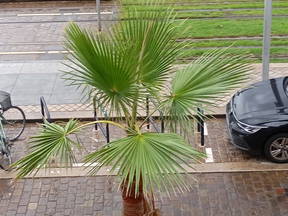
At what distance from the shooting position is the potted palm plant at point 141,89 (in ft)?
20.8

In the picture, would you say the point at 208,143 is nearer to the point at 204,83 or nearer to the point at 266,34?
the point at 266,34

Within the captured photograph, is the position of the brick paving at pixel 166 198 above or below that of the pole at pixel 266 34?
below

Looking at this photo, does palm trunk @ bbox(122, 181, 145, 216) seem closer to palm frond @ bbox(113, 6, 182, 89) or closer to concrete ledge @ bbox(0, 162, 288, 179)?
palm frond @ bbox(113, 6, 182, 89)

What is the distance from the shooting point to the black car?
33.3 feet

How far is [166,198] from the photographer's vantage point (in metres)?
9.57

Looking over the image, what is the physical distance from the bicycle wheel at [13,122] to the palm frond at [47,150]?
4670 millimetres

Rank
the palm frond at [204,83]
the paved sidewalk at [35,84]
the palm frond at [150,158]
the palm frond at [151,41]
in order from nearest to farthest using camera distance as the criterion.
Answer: the palm frond at [150,158]
the palm frond at [151,41]
the palm frond at [204,83]
the paved sidewalk at [35,84]

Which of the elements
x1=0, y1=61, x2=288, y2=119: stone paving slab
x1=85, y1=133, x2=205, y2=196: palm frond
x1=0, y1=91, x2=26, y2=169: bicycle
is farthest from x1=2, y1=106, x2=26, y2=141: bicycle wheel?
x1=85, y1=133, x2=205, y2=196: palm frond

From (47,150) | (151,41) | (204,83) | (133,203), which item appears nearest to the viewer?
(47,150)

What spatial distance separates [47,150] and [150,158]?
1337 millimetres

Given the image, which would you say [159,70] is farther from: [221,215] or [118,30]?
[221,215]

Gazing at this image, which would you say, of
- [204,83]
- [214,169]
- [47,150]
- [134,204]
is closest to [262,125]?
[214,169]

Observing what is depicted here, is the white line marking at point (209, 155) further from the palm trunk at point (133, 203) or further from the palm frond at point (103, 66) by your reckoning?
the palm frond at point (103, 66)

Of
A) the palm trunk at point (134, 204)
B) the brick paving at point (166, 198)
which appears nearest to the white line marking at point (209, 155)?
the brick paving at point (166, 198)
